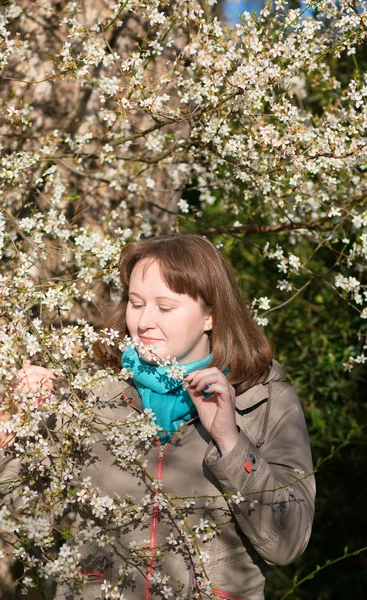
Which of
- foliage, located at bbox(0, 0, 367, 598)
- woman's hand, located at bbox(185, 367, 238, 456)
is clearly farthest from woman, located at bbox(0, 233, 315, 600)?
foliage, located at bbox(0, 0, 367, 598)

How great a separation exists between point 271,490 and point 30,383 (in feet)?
2.39

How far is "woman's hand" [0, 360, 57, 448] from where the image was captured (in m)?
1.93

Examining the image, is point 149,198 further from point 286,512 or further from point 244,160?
point 286,512

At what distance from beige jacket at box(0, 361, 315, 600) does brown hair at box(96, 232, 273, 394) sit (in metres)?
0.10

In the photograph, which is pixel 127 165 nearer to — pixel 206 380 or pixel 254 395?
pixel 254 395

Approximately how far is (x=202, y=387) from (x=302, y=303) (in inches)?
102

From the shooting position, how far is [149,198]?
10.8ft

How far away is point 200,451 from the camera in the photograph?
2125mm

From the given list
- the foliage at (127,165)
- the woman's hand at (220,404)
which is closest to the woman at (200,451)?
the woman's hand at (220,404)

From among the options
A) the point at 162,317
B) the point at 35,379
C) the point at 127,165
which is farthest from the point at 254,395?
the point at 127,165

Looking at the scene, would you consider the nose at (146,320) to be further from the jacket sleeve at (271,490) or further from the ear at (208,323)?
the jacket sleeve at (271,490)

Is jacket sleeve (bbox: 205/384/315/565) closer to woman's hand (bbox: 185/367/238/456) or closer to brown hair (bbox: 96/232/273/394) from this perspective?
woman's hand (bbox: 185/367/238/456)

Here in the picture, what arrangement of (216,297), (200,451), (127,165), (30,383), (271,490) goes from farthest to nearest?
1. (127,165)
2. (216,297)
3. (200,451)
4. (30,383)
5. (271,490)

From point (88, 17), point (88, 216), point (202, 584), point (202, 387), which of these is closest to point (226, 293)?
point (202, 387)
